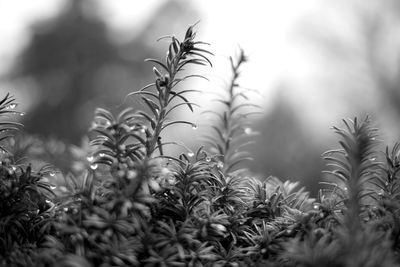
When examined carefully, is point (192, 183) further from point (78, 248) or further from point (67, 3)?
point (67, 3)

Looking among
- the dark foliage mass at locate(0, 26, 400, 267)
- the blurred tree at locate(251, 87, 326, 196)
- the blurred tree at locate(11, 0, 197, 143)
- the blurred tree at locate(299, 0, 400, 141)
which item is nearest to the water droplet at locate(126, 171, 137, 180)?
the dark foliage mass at locate(0, 26, 400, 267)

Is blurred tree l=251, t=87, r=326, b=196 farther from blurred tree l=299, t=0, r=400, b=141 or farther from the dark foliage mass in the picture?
blurred tree l=299, t=0, r=400, b=141

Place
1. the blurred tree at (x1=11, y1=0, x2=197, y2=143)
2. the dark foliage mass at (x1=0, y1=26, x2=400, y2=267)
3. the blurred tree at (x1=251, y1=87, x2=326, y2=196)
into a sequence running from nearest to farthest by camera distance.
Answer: the dark foliage mass at (x1=0, y1=26, x2=400, y2=267)
the blurred tree at (x1=251, y1=87, x2=326, y2=196)
the blurred tree at (x1=11, y1=0, x2=197, y2=143)

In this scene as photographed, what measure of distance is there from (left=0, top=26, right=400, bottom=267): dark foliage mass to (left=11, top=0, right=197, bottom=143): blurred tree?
950 centimetres

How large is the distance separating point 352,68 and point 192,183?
1513 centimetres

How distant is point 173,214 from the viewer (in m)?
1.19

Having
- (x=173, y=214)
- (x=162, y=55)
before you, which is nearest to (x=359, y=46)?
(x=162, y=55)

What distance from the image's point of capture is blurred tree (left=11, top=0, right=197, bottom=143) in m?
10.9

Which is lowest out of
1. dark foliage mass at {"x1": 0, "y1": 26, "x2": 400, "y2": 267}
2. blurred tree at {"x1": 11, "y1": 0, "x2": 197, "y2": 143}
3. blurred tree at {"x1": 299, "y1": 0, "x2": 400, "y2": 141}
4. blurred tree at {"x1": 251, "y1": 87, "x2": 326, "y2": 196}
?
dark foliage mass at {"x1": 0, "y1": 26, "x2": 400, "y2": 267}

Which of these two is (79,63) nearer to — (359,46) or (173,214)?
(359,46)

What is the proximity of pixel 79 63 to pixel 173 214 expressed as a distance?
11580mm

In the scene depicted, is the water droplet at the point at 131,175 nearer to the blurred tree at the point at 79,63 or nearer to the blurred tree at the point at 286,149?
the blurred tree at the point at 286,149

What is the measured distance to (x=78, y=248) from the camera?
37.3 inches

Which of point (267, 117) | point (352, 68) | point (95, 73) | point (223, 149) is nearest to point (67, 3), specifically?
point (95, 73)
